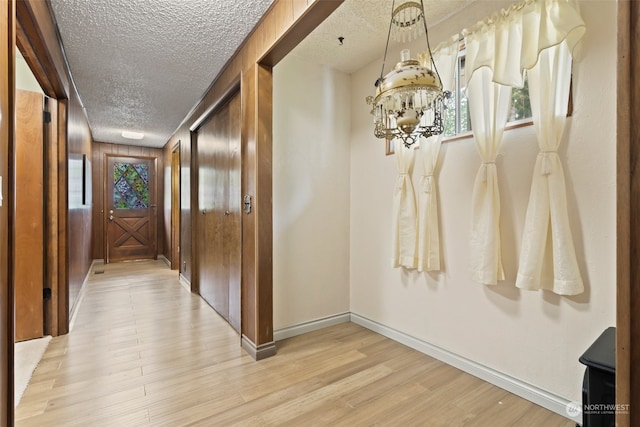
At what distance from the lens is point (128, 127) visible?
16.5 feet

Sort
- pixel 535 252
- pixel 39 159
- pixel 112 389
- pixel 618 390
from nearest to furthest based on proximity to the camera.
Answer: pixel 618 390 → pixel 535 252 → pixel 112 389 → pixel 39 159

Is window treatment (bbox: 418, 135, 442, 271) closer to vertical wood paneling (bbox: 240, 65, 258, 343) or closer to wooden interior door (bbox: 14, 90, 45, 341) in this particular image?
vertical wood paneling (bbox: 240, 65, 258, 343)

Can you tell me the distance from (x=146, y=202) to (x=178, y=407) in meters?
5.89

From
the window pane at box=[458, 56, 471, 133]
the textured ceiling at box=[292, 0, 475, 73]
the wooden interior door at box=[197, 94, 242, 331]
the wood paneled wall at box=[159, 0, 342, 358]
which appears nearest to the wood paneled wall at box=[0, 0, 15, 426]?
the wood paneled wall at box=[159, 0, 342, 358]

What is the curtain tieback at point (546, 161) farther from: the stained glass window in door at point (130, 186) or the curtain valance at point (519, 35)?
the stained glass window in door at point (130, 186)

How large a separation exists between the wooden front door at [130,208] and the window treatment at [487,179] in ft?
21.6

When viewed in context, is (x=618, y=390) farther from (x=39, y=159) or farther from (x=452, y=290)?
(x=39, y=159)

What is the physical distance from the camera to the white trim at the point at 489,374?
1726 millimetres

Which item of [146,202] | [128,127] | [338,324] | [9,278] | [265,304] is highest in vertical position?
[128,127]

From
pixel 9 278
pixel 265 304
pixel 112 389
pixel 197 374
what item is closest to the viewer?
pixel 9 278

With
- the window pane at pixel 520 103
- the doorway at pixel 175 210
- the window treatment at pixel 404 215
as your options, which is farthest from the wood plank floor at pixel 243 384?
the doorway at pixel 175 210

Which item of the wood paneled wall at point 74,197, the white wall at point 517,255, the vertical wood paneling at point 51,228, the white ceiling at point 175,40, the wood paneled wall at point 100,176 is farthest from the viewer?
the wood paneled wall at point 100,176

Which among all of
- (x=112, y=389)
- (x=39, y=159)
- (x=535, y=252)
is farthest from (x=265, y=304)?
(x=39, y=159)

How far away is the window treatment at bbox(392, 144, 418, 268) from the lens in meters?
2.47
